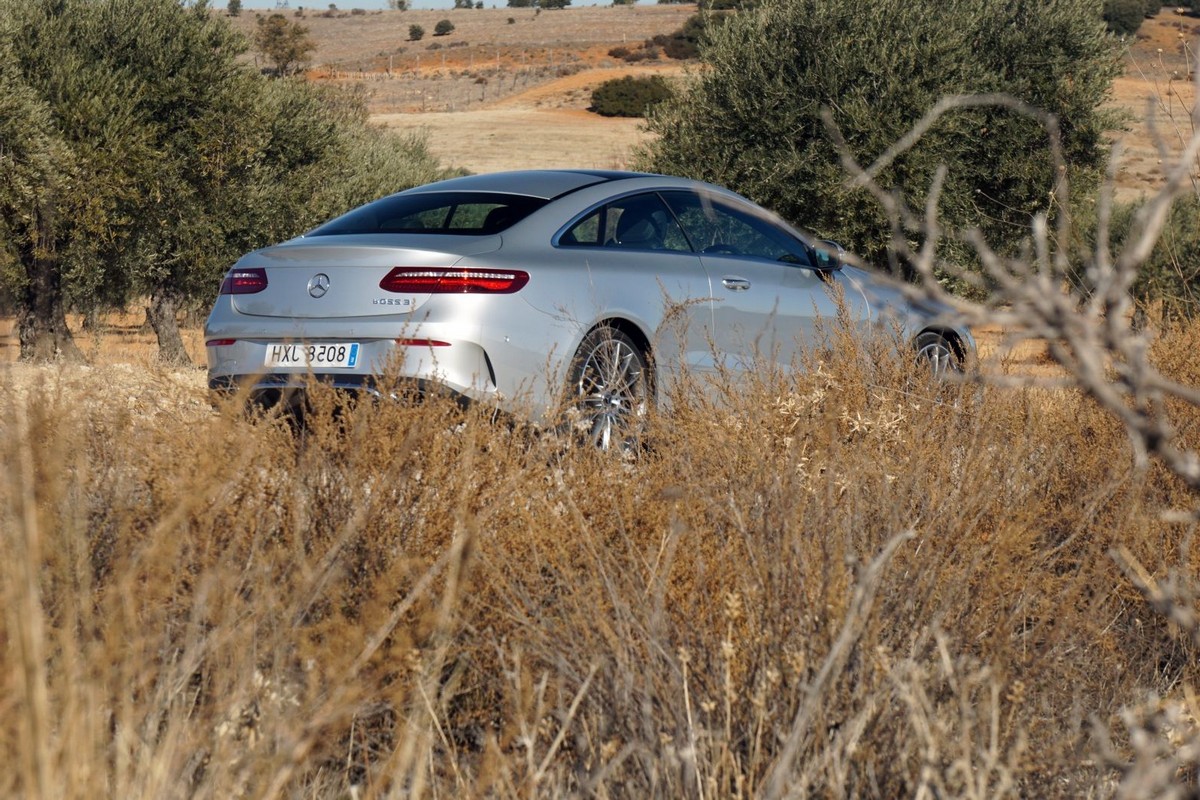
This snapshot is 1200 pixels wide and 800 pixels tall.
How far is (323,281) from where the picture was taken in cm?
588

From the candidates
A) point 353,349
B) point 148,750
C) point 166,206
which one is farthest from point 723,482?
point 166,206

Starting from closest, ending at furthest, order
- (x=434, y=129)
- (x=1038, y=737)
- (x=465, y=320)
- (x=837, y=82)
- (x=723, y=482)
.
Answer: (x=1038, y=737)
(x=723, y=482)
(x=465, y=320)
(x=837, y=82)
(x=434, y=129)

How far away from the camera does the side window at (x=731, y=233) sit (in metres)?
7.23

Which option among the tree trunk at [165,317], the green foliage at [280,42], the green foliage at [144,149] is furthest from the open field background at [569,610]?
the green foliage at [280,42]

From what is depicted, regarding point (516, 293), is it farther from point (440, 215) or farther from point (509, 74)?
point (509, 74)

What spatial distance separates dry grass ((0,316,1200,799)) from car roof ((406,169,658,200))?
2.45 metres

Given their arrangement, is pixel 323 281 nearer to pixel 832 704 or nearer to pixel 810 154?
pixel 832 704

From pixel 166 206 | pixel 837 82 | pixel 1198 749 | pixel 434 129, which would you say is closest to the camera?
pixel 1198 749

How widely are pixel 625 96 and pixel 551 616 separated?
6675cm

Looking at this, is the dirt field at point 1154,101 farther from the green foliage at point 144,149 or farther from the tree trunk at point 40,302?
the tree trunk at point 40,302

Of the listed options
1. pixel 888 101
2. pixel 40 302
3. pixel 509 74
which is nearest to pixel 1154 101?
pixel 888 101

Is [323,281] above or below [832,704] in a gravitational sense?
above

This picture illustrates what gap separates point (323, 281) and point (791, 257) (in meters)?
2.94

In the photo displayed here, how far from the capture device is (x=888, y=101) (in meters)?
16.6
